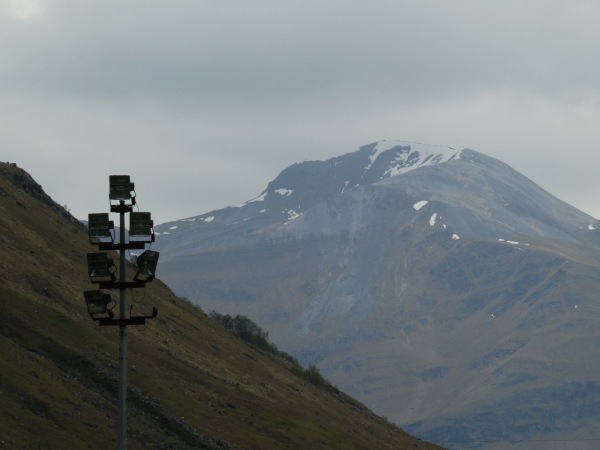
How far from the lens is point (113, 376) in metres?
118

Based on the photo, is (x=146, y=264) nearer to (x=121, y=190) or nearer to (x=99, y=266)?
(x=99, y=266)

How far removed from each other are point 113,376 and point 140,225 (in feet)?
226

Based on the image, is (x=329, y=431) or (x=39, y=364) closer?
(x=39, y=364)

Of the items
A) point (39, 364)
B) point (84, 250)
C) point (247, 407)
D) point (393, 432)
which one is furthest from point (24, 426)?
point (393, 432)

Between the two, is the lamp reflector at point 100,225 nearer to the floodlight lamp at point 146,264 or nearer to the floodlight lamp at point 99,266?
the floodlight lamp at point 146,264

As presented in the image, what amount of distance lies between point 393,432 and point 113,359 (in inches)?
2536

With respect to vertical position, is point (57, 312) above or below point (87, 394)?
above

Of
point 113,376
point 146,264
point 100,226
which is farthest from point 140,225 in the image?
point 113,376

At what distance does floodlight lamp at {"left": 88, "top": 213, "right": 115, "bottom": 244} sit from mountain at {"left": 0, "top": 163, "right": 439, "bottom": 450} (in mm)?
31397

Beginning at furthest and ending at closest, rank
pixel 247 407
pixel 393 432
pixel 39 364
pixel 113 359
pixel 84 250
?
pixel 393 432
pixel 84 250
pixel 247 407
pixel 113 359
pixel 39 364

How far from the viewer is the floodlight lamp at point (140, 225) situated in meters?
50.8

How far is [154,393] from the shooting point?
12181 centimetres

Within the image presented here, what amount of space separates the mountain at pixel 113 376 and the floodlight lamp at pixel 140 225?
3212 cm

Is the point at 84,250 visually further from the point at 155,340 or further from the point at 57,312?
the point at 57,312
